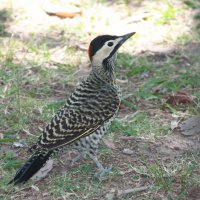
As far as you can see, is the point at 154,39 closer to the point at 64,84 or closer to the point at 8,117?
the point at 64,84

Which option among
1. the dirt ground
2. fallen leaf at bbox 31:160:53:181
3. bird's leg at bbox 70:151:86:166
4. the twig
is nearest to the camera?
the twig

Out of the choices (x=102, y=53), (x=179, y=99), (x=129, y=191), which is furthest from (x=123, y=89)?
(x=129, y=191)

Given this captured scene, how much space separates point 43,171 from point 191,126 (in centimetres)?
174

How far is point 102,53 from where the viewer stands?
20.8 feet

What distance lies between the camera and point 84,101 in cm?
615

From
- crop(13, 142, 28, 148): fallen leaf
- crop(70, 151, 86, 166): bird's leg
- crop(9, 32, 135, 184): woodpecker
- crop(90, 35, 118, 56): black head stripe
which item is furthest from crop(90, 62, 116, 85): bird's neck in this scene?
crop(13, 142, 28, 148): fallen leaf

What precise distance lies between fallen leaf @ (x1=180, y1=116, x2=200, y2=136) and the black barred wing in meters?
0.99

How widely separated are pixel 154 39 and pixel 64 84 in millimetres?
1848

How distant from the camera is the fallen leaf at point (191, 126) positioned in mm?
6902

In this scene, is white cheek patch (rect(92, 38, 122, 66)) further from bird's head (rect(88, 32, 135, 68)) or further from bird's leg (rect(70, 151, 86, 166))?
bird's leg (rect(70, 151, 86, 166))

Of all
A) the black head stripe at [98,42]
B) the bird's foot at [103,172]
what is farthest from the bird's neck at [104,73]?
the bird's foot at [103,172]

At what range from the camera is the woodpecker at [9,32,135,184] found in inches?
230

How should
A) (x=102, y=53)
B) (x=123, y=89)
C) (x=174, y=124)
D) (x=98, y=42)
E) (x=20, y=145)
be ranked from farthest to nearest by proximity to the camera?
(x=123, y=89) < (x=174, y=124) < (x=20, y=145) < (x=102, y=53) < (x=98, y=42)

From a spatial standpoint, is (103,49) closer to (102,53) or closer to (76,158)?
(102,53)
